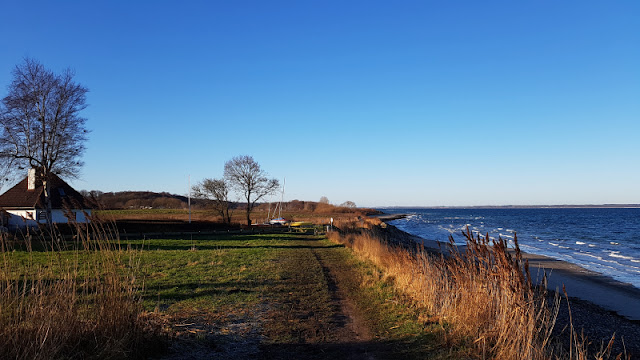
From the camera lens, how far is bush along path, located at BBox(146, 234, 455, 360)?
5590 mm

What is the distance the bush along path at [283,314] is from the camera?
5.59 meters

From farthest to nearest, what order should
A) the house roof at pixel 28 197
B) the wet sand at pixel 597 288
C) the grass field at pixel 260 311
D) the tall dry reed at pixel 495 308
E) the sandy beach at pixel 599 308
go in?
the house roof at pixel 28 197
the wet sand at pixel 597 288
the sandy beach at pixel 599 308
the grass field at pixel 260 311
the tall dry reed at pixel 495 308

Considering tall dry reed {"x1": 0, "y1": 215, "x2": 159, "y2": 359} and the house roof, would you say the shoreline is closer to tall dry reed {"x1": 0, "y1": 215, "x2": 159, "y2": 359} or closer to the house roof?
tall dry reed {"x1": 0, "y1": 215, "x2": 159, "y2": 359}

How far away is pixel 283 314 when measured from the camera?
7.53m

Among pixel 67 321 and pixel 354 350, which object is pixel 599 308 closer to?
pixel 354 350

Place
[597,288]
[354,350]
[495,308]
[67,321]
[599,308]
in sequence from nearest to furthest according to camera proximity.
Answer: [67,321] < [495,308] < [354,350] < [599,308] < [597,288]

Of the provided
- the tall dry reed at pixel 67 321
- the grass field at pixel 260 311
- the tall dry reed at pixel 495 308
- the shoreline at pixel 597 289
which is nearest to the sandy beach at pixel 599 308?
the shoreline at pixel 597 289

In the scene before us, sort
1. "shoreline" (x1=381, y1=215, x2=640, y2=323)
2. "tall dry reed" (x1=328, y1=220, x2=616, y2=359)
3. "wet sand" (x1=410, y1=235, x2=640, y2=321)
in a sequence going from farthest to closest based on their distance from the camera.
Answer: "wet sand" (x1=410, y1=235, x2=640, y2=321) → "shoreline" (x1=381, y1=215, x2=640, y2=323) → "tall dry reed" (x1=328, y1=220, x2=616, y2=359)

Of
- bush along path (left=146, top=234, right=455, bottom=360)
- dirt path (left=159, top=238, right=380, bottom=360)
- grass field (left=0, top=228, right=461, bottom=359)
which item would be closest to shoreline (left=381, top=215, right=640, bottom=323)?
bush along path (left=146, top=234, right=455, bottom=360)

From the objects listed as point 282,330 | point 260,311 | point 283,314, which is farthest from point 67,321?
point 283,314

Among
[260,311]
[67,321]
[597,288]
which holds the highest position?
[67,321]

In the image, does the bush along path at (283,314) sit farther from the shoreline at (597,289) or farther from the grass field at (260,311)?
the shoreline at (597,289)

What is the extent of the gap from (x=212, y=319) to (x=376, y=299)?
3.71 m

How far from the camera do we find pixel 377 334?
644 cm
